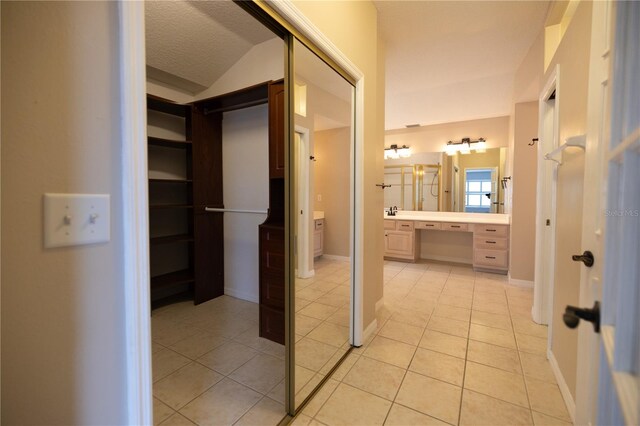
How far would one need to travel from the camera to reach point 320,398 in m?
1.69

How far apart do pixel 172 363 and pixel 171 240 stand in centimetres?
131

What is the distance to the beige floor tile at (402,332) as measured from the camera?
2.36 metres

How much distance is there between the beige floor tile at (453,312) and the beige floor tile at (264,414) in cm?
190

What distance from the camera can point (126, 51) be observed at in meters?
0.66

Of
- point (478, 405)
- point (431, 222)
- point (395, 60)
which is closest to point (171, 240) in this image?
point (478, 405)

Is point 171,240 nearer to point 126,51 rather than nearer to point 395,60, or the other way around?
point 126,51

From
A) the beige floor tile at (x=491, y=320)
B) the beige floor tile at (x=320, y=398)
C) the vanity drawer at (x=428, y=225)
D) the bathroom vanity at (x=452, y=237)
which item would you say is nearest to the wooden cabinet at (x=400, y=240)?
the bathroom vanity at (x=452, y=237)

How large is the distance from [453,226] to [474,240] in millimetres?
363

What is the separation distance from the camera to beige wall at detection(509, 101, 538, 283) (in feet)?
11.2

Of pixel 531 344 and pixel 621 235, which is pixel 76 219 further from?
pixel 531 344

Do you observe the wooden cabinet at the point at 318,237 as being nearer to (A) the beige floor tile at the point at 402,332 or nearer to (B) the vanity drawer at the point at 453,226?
(A) the beige floor tile at the point at 402,332

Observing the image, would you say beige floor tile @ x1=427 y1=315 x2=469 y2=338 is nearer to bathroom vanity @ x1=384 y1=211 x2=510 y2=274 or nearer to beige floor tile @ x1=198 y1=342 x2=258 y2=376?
beige floor tile @ x1=198 y1=342 x2=258 y2=376

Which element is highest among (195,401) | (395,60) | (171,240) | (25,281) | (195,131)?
(395,60)

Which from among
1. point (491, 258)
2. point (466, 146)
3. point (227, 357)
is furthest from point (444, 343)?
point (466, 146)
